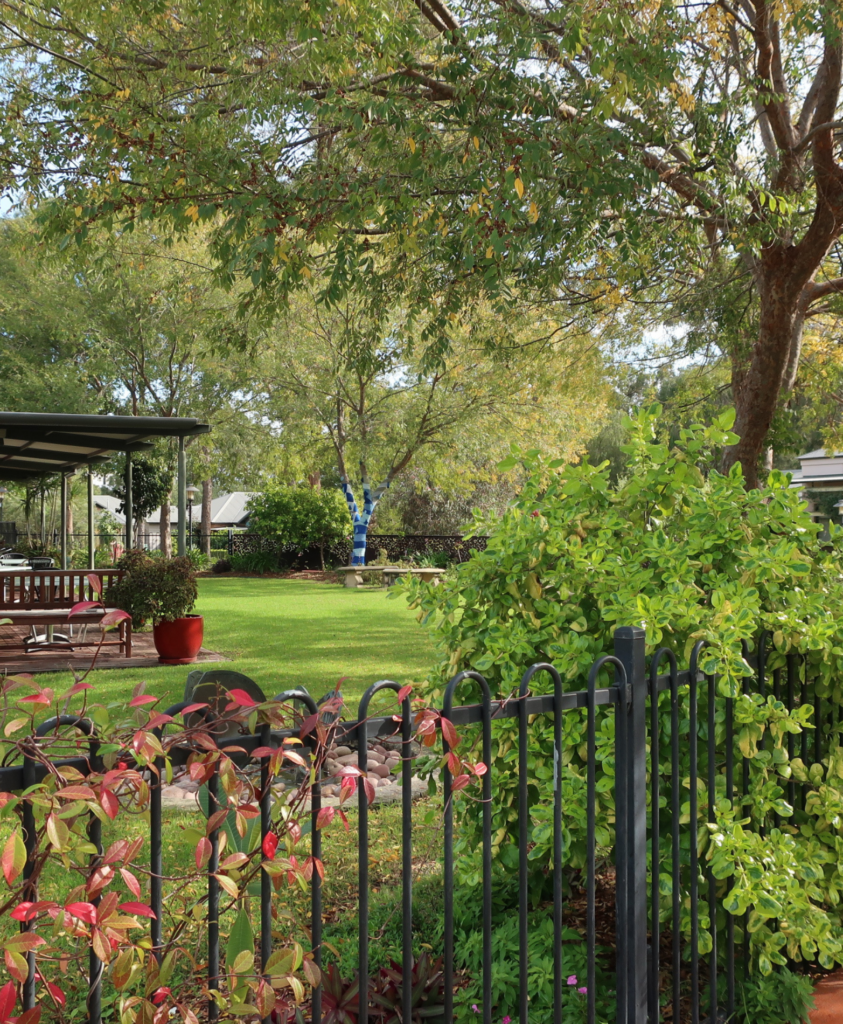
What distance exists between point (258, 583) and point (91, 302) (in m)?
10.2

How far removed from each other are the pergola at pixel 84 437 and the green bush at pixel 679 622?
7362 mm

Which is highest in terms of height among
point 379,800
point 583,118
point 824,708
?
point 583,118

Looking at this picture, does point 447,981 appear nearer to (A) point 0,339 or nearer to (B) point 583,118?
(B) point 583,118

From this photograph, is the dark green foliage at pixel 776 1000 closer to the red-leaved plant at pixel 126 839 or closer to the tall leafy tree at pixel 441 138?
the red-leaved plant at pixel 126 839

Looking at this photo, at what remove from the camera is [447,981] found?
1967mm

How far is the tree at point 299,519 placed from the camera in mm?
30109

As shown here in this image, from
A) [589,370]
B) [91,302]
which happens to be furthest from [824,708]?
[91,302]

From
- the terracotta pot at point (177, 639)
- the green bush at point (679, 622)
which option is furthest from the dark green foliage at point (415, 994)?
the terracotta pot at point (177, 639)

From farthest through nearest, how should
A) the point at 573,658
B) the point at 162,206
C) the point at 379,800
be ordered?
the point at 162,206, the point at 379,800, the point at 573,658

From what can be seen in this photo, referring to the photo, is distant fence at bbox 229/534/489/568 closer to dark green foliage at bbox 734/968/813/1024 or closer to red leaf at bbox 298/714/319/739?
dark green foliage at bbox 734/968/813/1024

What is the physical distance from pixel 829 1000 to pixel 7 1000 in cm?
278

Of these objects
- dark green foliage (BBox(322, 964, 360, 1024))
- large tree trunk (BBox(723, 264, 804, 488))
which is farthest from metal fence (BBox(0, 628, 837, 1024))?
large tree trunk (BBox(723, 264, 804, 488))

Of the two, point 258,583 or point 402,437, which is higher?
point 402,437

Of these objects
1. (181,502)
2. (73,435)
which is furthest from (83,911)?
(73,435)
